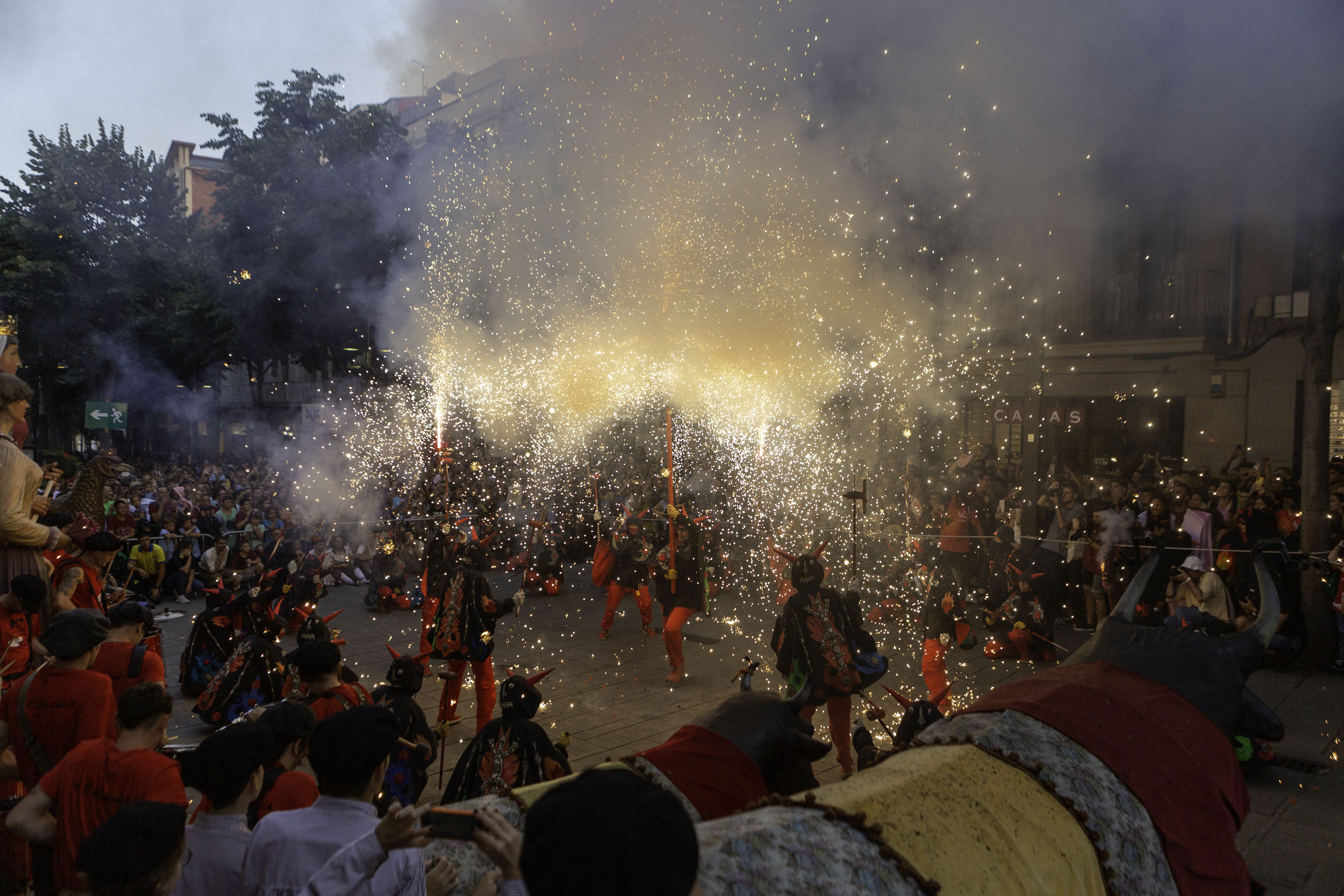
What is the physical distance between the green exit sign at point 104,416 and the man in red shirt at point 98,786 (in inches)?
613

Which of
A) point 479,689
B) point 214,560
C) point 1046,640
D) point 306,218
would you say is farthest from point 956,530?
point 306,218

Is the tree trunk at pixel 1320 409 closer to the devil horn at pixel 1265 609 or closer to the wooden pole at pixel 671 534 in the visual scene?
the devil horn at pixel 1265 609

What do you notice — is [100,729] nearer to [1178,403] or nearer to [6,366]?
[6,366]

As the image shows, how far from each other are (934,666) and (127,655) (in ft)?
16.0

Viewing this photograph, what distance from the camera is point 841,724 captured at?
4.92m

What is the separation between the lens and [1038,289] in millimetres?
12250

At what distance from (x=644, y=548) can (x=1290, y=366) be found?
10167mm

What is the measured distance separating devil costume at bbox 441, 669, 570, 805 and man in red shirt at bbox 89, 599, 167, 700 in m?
1.48

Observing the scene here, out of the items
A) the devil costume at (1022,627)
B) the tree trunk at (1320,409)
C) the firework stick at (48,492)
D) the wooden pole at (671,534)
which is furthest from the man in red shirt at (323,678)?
the tree trunk at (1320,409)

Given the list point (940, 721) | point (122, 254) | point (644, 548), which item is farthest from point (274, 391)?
point (940, 721)

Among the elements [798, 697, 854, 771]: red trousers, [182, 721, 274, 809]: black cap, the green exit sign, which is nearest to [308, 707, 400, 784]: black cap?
[182, 721, 274, 809]: black cap

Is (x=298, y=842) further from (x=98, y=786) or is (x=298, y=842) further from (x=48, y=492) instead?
(x=48, y=492)

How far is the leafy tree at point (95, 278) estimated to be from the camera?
2133cm

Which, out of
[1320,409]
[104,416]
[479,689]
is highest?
[1320,409]
